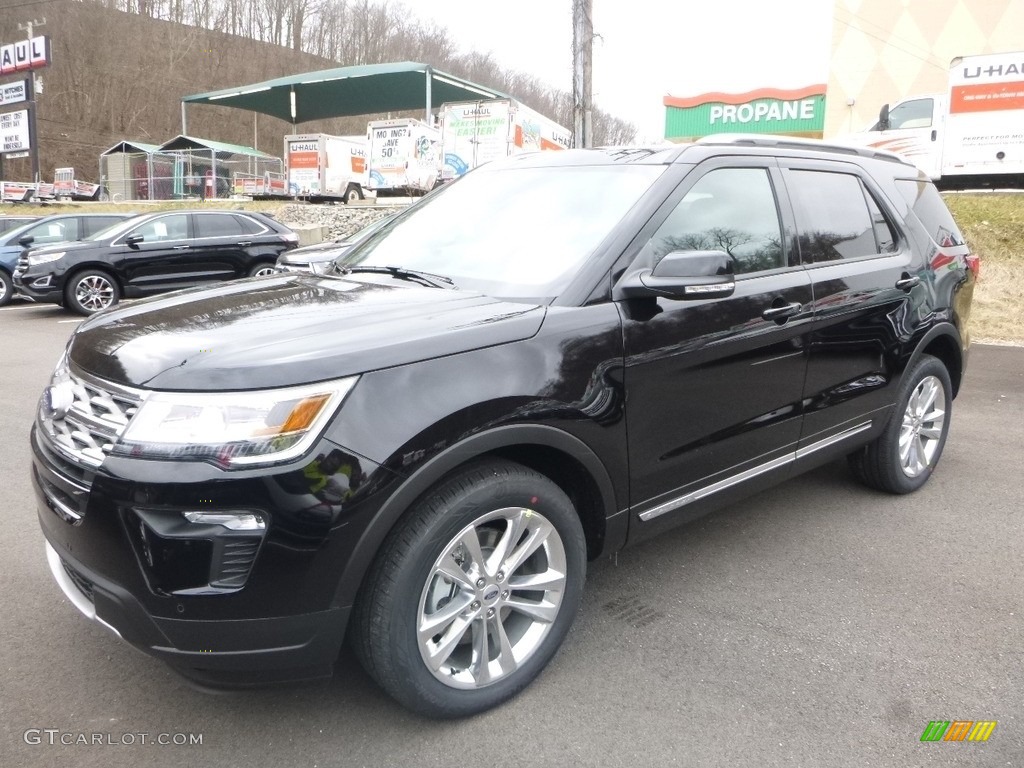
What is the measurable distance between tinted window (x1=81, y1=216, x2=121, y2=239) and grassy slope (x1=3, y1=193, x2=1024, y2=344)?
45.0 feet

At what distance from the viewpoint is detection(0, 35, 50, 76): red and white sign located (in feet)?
112

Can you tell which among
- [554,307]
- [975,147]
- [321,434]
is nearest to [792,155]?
[554,307]

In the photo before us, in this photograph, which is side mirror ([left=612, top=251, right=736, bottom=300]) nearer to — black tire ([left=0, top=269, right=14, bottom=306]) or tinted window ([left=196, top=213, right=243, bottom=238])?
tinted window ([left=196, top=213, right=243, bottom=238])

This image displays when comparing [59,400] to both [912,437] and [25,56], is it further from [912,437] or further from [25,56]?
[25,56]

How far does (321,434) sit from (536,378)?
2.38 feet

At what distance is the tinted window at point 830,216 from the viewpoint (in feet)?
11.9

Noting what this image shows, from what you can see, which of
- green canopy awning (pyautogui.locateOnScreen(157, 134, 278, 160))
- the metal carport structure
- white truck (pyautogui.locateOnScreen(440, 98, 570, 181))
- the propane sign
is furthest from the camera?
green canopy awning (pyautogui.locateOnScreen(157, 134, 278, 160))

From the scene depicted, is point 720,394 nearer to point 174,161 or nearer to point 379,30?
point 174,161

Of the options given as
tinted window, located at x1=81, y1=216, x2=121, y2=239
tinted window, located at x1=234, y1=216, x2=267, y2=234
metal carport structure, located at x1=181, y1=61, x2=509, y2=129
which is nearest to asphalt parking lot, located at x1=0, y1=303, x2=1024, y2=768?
tinted window, located at x1=234, y1=216, x2=267, y2=234

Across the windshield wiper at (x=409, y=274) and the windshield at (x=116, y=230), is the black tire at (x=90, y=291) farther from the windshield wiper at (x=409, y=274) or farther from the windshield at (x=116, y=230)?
the windshield wiper at (x=409, y=274)

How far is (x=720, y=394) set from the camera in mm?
3145

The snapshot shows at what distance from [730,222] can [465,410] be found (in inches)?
64.0

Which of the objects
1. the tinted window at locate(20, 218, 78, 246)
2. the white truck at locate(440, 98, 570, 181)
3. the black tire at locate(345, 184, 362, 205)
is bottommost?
the tinted window at locate(20, 218, 78, 246)

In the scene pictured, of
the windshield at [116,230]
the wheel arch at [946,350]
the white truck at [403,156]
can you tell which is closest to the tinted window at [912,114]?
the white truck at [403,156]
